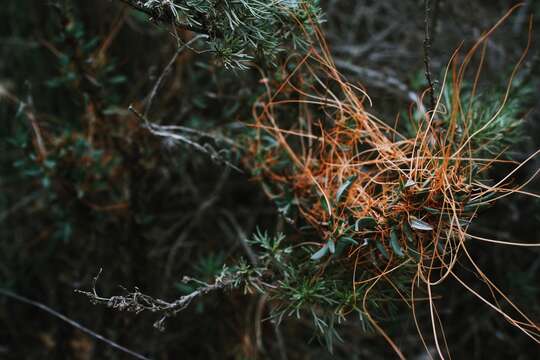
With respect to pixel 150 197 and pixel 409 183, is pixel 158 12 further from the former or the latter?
pixel 150 197

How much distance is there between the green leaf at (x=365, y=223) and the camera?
1.09 metres

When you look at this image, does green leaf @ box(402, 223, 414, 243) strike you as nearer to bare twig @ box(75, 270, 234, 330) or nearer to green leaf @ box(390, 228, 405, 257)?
green leaf @ box(390, 228, 405, 257)

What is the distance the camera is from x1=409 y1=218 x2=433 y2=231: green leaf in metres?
1.06

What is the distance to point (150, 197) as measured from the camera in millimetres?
1719

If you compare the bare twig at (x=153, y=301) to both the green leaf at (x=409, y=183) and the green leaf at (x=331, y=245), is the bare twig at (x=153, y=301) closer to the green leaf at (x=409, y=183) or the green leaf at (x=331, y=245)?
the green leaf at (x=331, y=245)

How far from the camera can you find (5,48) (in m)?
2.08

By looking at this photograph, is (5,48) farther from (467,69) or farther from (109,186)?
(467,69)

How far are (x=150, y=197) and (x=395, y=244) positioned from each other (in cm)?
90

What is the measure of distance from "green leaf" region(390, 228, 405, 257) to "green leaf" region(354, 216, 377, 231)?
4cm

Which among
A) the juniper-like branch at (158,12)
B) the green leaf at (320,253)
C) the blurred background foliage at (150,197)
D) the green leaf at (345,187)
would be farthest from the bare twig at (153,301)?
the juniper-like branch at (158,12)

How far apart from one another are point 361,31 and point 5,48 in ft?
4.65

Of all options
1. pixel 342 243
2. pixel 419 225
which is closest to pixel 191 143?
pixel 342 243

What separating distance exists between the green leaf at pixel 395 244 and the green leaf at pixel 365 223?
4 centimetres

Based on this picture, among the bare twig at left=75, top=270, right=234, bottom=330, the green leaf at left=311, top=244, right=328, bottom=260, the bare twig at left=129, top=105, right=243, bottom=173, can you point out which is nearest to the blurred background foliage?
the bare twig at left=129, top=105, right=243, bottom=173
